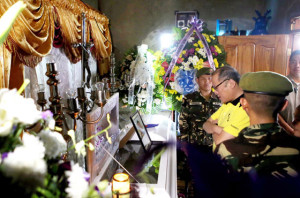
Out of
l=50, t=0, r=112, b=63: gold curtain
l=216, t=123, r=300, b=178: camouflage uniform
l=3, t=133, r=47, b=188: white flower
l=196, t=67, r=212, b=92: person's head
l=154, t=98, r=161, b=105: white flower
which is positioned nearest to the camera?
l=3, t=133, r=47, b=188: white flower

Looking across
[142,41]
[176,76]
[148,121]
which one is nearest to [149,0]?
[142,41]

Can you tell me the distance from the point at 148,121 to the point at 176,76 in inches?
25.6

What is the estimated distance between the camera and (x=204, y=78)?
238 centimetres

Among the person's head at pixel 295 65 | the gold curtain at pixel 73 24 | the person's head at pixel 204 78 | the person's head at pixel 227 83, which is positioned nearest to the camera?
the person's head at pixel 227 83

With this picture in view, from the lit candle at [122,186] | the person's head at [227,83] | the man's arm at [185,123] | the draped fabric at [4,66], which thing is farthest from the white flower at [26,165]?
the man's arm at [185,123]

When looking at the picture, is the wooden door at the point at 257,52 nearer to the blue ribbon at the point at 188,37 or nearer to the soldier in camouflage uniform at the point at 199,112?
the blue ribbon at the point at 188,37

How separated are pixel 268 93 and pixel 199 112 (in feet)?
4.13

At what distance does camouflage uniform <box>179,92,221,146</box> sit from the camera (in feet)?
7.88

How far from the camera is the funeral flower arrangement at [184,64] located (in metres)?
2.71

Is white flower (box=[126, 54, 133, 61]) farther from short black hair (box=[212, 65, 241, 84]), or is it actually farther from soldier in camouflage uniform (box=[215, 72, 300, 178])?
soldier in camouflage uniform (box=[215, 72, 300, 178])

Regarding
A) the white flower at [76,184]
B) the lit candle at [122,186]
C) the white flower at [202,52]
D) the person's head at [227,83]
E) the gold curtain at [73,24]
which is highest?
the gold curtain at [73,24]

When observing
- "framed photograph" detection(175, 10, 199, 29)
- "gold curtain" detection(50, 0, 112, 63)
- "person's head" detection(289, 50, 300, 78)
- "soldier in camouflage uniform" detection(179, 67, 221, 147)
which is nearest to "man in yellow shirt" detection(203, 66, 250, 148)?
"soldier in camouflage uniform" detection(179, 67, 221, 147)

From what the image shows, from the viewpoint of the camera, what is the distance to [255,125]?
1176mm

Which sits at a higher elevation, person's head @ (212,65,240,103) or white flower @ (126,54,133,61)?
white flower @ (126,54,133,61)
